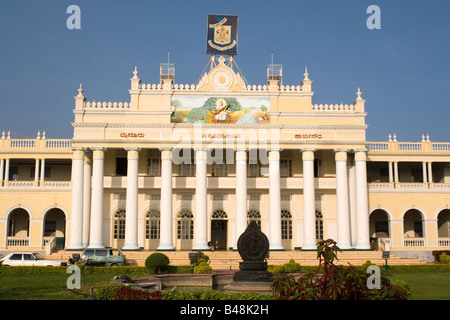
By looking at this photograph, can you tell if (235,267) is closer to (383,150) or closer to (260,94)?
(260,94)

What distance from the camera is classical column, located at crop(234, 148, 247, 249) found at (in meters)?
36.6

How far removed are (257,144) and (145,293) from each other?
79.8 ft

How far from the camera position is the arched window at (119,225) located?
4009 cm

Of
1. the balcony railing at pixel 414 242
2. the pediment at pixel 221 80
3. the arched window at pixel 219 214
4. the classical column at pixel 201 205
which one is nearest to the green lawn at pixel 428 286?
the balcony railing at pixel 414 242

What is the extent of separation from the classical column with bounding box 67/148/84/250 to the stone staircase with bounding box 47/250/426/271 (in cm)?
97

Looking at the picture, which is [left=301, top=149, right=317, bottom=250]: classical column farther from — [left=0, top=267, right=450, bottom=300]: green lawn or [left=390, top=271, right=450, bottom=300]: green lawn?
[left=390, top=271, right=450, bottom=300]: green lawn

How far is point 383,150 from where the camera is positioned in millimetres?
42312

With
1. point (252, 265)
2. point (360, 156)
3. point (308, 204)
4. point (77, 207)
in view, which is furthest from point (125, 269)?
point (360, 156)

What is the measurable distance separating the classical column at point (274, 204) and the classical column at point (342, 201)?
4333 mm

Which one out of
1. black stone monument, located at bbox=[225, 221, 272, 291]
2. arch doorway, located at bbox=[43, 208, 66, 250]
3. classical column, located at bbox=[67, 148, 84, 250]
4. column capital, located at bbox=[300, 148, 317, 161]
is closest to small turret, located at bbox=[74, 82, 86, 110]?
classical column, located at bbox=[67, 148, 84, 250]

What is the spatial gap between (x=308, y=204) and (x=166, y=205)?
33.1ft

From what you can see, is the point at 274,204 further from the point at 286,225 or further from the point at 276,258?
the point at 286,225
